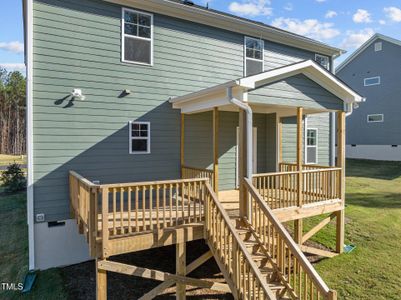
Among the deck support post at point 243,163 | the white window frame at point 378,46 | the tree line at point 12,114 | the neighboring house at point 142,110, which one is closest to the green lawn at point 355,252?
the neighboring house at point 142,110

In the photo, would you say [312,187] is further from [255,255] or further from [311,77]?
[255,255]

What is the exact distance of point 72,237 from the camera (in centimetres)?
682

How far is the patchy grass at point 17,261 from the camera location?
5.80 metres

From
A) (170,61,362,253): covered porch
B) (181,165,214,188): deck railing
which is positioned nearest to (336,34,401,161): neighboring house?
(170,61,362,253): covered porch

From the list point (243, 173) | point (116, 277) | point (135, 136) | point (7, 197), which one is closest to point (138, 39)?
point (135, 136)

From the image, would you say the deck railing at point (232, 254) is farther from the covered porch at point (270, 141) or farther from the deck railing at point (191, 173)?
the deck railing at point (191, 173)

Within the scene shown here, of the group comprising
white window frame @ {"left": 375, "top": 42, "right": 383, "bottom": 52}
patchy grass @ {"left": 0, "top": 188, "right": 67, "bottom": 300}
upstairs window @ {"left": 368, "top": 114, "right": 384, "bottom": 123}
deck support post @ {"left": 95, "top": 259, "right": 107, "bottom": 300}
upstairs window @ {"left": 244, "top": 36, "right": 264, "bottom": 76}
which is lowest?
patchy grass @ {"left": 0, "top": 188, "right": 67, "bottom": 300}

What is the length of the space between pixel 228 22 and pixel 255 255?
6.99m

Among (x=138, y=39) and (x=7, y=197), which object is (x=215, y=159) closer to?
(x=138, y=39)

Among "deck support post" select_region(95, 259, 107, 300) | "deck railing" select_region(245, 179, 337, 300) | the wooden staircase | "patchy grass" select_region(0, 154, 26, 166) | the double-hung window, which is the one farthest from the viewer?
"patchy grass" select_region(0, 154, 26, 166)

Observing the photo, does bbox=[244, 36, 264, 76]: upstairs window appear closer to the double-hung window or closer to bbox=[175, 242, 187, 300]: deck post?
the double-hung window

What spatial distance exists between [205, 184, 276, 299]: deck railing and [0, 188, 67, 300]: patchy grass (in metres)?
3.33

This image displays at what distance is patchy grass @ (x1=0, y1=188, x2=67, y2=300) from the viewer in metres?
5.80

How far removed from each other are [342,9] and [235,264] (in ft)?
55.3
